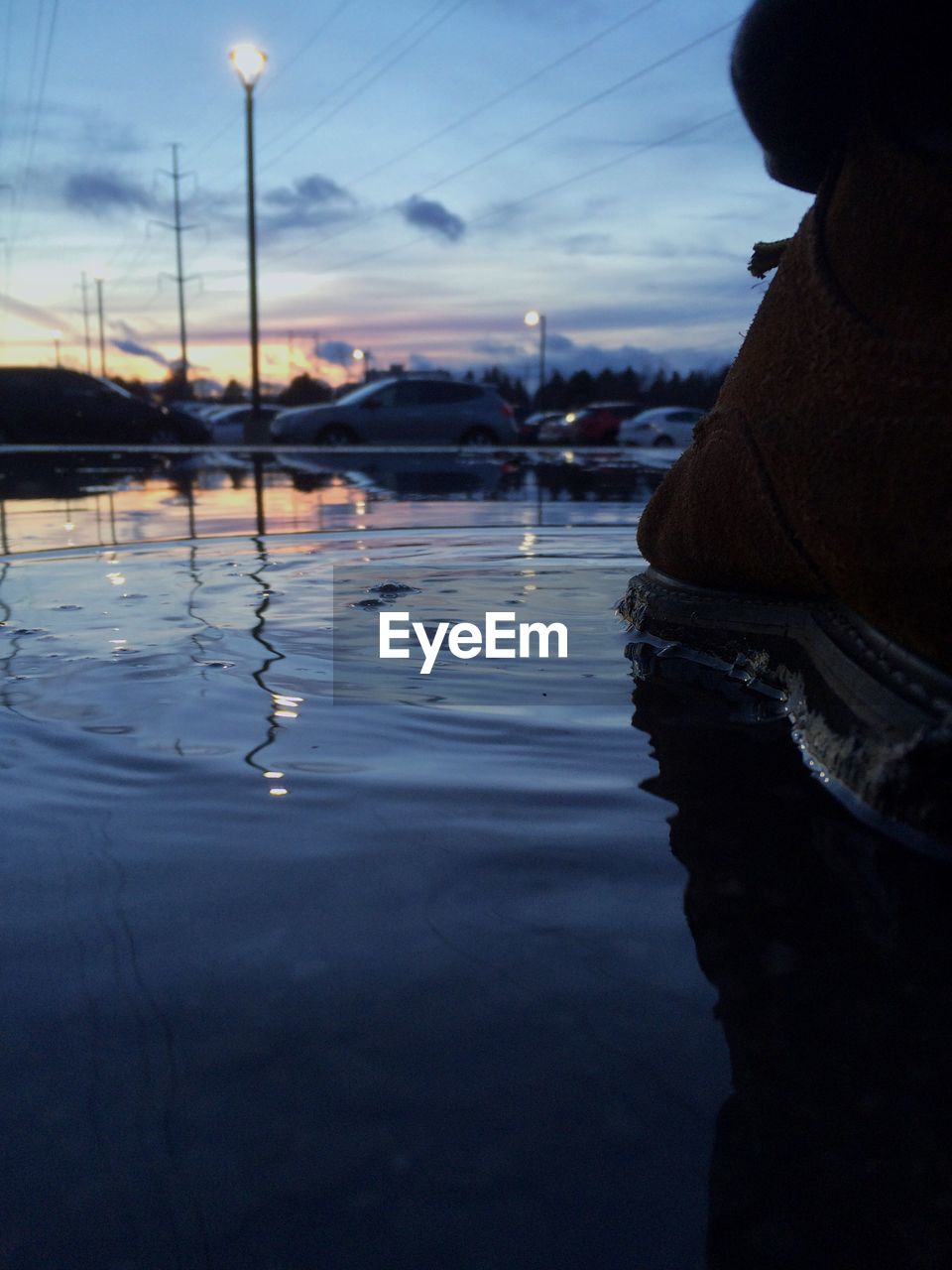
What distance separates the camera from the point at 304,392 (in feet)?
263

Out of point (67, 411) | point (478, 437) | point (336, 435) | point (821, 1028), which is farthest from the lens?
point (478, 437)

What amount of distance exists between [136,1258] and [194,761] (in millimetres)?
1091

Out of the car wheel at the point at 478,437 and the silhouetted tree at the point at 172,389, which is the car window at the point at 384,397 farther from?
the silhouetted tree at the point at 172,389

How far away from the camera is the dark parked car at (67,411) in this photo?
1931 centimetres

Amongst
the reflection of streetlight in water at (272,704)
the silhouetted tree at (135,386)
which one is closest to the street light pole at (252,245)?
the reflection of streetlight in water at (272,704)

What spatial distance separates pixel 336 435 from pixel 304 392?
62782mm

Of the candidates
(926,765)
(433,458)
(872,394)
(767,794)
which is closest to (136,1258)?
(926,765)

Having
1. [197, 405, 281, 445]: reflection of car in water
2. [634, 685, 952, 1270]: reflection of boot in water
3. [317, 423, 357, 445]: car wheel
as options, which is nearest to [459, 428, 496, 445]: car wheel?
[317, 423, 357, 445]: car wheel

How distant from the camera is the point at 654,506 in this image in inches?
106

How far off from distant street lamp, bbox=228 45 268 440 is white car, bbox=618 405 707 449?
28.0 ft

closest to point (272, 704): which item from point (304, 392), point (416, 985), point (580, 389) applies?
point (416, 985)

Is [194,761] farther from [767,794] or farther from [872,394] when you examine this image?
[872,394]

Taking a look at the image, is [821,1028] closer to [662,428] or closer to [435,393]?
[435,393]

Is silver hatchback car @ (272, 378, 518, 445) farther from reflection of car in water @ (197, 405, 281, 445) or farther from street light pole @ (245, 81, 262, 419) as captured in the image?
reflection of car in water @ (197, 405, 281, 445)
